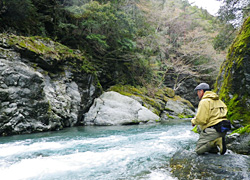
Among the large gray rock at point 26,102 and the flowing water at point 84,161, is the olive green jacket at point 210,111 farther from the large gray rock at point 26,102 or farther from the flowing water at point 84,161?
the large gray rock at point 26,102

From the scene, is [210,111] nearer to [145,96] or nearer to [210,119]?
[210,119]

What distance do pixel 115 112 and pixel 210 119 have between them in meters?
7.38

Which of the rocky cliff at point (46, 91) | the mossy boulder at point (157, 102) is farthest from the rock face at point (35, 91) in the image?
the mossy boulder at point (157, 102)

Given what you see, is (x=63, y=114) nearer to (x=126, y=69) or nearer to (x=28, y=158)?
(x=28, y=158)

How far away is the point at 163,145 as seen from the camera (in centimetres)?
513

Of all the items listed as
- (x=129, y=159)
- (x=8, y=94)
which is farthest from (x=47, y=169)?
(x=8, y=94)

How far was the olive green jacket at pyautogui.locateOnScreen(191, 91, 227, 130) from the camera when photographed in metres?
3.33

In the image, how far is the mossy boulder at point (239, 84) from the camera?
497cm

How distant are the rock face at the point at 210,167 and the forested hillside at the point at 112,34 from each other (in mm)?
9131

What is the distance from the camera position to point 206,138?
11.4 feet

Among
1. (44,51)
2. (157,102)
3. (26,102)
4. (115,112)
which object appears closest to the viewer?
(26,102)

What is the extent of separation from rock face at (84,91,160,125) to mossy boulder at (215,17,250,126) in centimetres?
574

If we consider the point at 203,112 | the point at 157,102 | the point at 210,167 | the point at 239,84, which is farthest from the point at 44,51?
the point at 157,102

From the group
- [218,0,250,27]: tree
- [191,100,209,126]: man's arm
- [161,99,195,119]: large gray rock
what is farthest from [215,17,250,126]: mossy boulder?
[161,99,195,119]: large gray rock
